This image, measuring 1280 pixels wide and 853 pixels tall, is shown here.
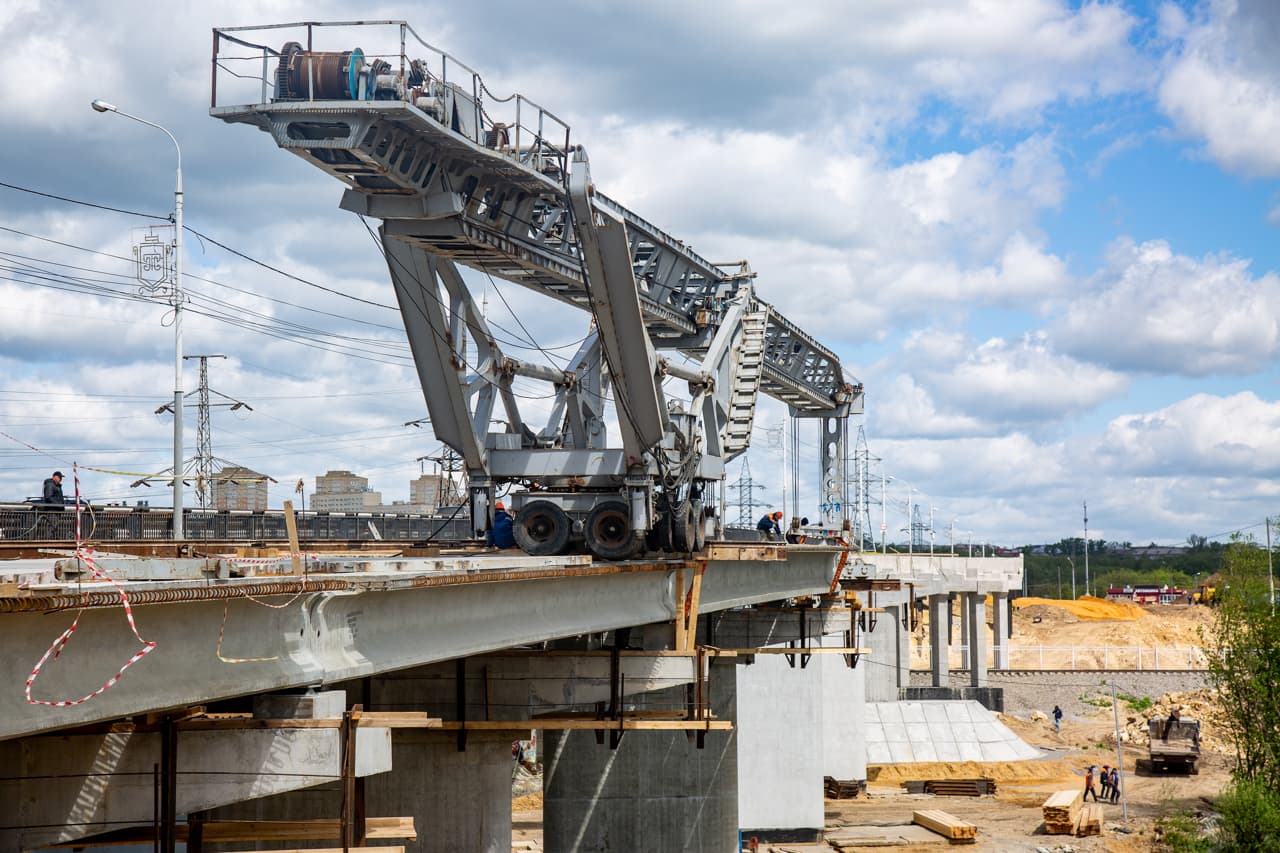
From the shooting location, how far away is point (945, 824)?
43.8 meters

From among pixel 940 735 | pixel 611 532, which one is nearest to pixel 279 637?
pixel 611 532

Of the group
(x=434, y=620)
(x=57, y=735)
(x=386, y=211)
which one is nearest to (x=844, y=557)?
(x=386, y=211)

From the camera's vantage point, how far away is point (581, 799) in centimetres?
3316

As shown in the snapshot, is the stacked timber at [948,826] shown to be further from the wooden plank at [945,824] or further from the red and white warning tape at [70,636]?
the red and white warning tape at [70,636]

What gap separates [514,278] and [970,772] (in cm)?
3960

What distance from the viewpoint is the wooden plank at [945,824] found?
4316 centimetres

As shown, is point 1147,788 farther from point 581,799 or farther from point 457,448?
point 457,448

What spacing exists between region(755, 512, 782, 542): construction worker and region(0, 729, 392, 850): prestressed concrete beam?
25119 mm

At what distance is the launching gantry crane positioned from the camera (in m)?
18.8

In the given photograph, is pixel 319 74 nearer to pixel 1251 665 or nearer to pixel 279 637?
pixel 279 637

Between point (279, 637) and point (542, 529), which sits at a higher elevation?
point (542, 529)

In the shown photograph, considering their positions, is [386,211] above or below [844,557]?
above

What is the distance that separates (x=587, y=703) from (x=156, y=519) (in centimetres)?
Result: 1596

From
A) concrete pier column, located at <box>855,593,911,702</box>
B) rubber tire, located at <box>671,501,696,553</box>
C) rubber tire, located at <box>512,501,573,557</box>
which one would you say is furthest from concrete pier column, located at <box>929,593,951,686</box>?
rubber tire, located at <box>512,501,573,557</box>
